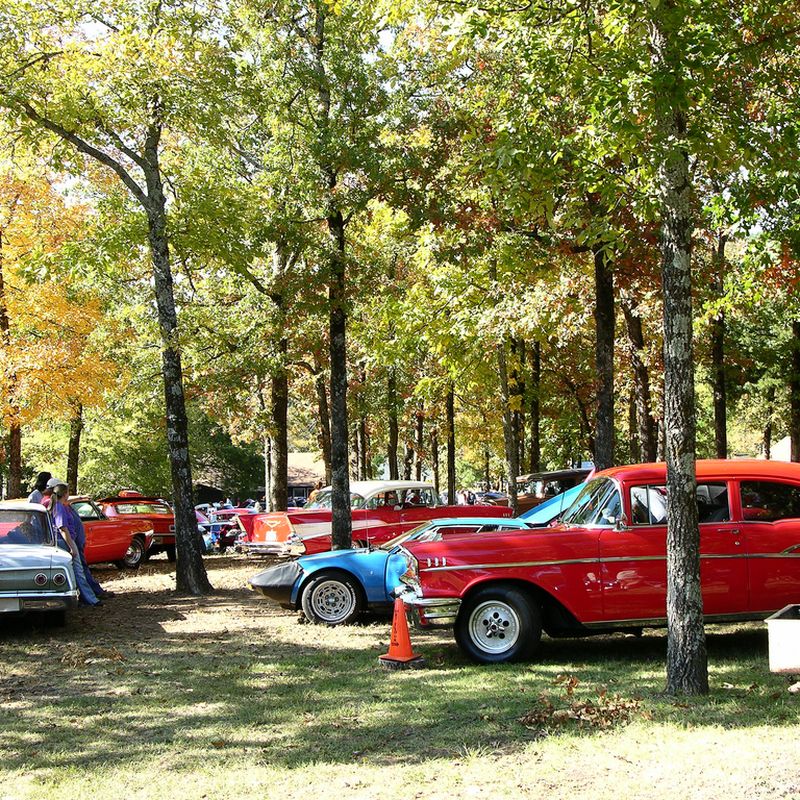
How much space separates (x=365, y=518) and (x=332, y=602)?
25.8ft

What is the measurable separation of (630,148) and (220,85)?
9128 mm

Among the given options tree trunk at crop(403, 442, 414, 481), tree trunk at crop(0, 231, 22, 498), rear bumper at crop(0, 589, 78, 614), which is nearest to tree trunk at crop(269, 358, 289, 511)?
tree trunk at crop(0, 231, 22, 498)

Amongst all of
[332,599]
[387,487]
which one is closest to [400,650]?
[332,599]

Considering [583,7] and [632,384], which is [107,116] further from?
[632,384]

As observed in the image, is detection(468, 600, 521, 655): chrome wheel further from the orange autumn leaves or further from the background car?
the orange autumn leaves

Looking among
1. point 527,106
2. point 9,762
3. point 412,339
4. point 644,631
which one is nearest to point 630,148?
point 527,106

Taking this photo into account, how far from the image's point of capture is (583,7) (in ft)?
26.4

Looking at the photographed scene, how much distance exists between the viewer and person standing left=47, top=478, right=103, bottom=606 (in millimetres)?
12492

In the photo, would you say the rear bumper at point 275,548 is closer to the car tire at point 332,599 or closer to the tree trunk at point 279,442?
the tree trunk at point 279,442

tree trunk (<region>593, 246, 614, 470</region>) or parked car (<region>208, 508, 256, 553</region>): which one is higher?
tree trunk (<region>593, 246, 614, 470</region>)

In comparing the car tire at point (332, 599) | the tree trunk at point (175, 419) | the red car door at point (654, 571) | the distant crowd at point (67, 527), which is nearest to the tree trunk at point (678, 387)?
the red car door at point (654, 571)

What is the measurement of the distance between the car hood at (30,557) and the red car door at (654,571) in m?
6.36

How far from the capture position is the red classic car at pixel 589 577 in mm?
8633

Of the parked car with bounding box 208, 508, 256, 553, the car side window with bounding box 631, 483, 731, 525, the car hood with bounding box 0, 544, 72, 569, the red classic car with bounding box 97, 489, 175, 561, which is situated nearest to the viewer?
the car side window with bounding box 631, 483, 731, 525
